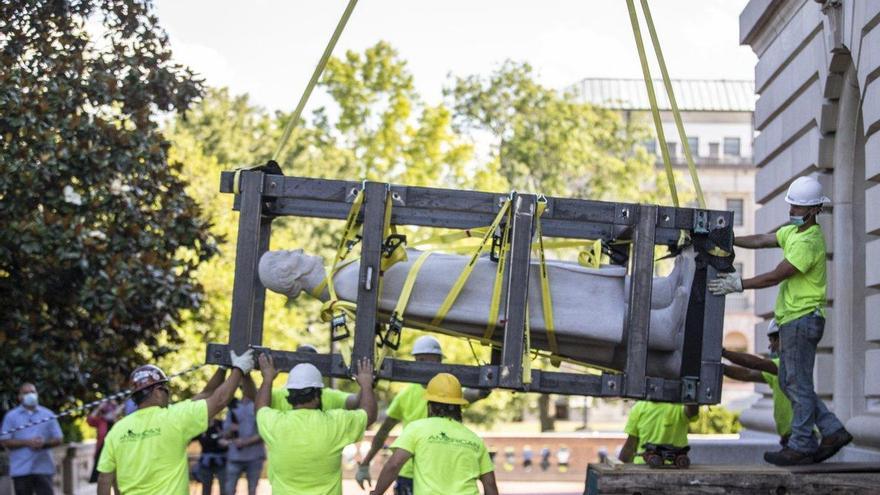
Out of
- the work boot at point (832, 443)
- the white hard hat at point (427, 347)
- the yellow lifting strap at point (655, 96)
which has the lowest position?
the work boot at point (832, 443)

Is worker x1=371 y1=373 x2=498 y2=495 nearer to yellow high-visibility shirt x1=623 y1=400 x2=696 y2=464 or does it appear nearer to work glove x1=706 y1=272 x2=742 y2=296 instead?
work glove x1=706 y1=272 x2=742 y2=296

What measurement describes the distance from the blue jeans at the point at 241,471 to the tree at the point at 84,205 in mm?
1764

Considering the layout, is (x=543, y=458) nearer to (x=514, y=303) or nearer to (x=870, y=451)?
(x=870, y=451)

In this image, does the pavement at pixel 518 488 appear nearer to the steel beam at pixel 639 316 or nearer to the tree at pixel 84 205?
the tree at pixel 84 205

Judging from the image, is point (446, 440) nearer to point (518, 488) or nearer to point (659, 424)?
point (659, 424)

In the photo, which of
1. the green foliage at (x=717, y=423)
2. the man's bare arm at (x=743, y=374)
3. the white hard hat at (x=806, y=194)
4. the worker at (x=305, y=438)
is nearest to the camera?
the worker at (x=305, y=438)

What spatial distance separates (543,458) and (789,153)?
17144 millimetres

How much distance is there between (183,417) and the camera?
32.0ft

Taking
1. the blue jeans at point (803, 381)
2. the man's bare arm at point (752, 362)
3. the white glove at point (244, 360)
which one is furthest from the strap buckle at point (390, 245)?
the man's bare arm at point (752, 362)

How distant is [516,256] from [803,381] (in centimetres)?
231

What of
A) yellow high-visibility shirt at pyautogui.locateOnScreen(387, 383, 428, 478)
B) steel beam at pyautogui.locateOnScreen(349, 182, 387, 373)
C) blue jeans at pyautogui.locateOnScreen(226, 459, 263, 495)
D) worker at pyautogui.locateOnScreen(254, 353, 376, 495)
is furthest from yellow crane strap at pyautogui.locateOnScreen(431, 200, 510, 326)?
blue jeans at pyautogui.locateOnScreen(226, 459, 263, 495)

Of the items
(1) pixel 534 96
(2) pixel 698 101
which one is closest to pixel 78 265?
(1) pixel 534 96

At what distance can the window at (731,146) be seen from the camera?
3499 inches

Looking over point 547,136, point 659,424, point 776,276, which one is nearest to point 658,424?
point 659,424
